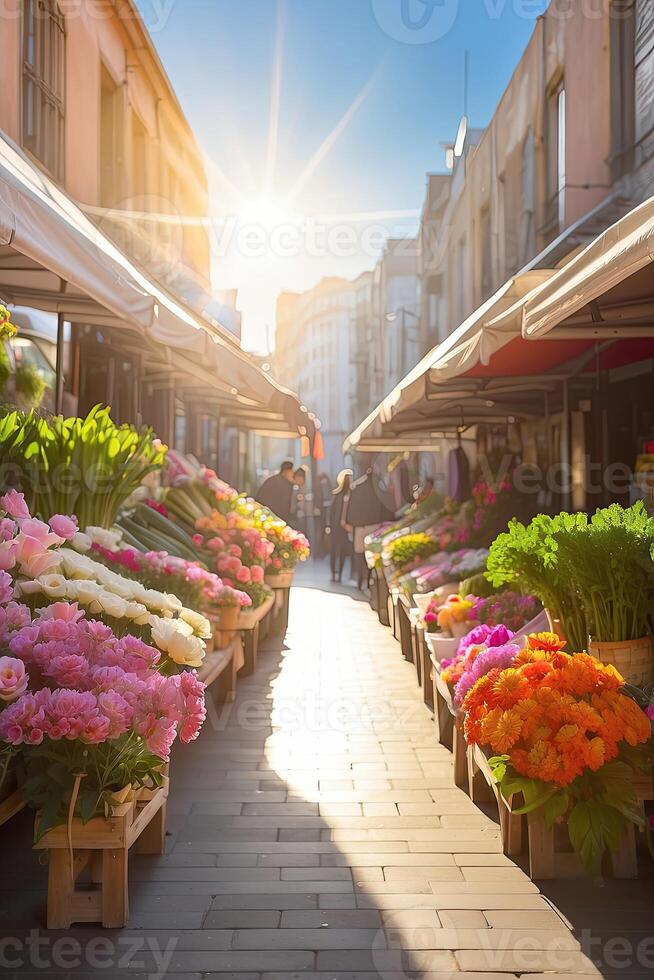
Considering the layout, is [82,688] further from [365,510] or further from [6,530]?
[365,510]

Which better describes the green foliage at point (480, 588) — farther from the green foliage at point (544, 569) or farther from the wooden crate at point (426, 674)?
the green foliage at point (544, 569)

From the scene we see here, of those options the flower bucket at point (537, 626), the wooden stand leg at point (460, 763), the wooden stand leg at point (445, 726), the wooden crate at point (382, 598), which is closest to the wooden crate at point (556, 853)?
the wooden stand leg at point (460, 763)

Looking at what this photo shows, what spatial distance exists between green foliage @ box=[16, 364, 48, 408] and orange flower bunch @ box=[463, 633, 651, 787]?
149 inches

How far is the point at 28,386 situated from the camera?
649 centimetres

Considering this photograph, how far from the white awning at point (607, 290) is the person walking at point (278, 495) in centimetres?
935

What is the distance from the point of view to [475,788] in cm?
493

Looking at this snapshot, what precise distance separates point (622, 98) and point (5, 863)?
893 centimetres

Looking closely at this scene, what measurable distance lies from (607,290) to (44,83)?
6933mm

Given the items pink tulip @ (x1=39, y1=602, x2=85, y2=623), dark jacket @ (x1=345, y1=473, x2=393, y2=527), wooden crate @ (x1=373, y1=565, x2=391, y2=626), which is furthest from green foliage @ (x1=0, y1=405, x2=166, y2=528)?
dark jacket @ (x1=345, y1=473, x2=393, y2=527)

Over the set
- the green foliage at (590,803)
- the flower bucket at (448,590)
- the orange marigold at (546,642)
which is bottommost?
the green foliage at (590,803)

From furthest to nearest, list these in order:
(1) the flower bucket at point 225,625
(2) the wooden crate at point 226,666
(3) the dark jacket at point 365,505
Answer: (3) the dark jacket at point 365,505, (1) the flower bucket at point 225,625, (2) the wooden crate at point 226,666

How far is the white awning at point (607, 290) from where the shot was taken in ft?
12.4

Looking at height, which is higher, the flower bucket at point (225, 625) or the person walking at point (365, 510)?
the person walking at point (365, 510)

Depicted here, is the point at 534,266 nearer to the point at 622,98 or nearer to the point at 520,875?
the point at 622,98
